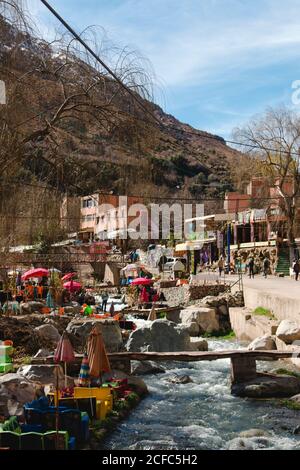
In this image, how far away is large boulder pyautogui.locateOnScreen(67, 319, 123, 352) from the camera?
17391 mm

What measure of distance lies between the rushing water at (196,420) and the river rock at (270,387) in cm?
26

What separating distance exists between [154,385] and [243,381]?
7.60ft

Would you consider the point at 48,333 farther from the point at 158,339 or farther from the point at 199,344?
the point at 199,344

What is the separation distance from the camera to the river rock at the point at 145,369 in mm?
16328

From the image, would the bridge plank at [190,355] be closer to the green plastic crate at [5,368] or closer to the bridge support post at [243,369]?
the bridge support post at [243,369]

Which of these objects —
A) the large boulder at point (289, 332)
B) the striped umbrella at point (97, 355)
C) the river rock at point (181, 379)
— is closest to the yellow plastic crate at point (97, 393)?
the striped umbrella at point (97, 355)

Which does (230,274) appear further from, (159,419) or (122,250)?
(159,419)

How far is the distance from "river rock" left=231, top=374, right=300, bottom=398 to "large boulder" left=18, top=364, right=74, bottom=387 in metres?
4.13

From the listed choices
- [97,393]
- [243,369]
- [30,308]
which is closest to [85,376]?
[97,393]

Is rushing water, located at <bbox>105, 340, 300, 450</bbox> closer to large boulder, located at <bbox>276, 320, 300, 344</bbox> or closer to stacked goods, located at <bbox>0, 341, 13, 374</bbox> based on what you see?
large boulder, located at <bbox>276, 320, 300, 344</bbox>

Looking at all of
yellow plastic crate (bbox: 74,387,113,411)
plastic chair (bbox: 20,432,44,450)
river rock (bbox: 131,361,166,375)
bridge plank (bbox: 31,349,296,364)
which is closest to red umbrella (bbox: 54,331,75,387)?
yellow plastic crate (bbox: 74,387,113,411)

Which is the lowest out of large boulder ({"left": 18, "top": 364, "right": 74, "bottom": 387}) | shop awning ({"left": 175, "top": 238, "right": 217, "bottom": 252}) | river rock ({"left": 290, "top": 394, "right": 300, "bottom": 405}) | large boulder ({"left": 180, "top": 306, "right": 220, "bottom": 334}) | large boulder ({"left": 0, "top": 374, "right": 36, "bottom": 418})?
A: large boulder ({"left": 180, "top": 306, "right": 220, "bottom": 334})

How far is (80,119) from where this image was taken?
41.6 ft

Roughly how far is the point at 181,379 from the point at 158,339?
2.94 meters
